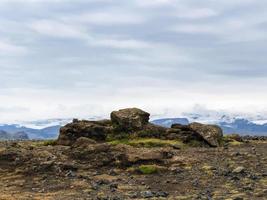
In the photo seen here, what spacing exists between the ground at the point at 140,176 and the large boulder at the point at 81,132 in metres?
11.4

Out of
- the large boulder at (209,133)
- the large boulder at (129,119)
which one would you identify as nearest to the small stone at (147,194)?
the large boulder at (209,133)

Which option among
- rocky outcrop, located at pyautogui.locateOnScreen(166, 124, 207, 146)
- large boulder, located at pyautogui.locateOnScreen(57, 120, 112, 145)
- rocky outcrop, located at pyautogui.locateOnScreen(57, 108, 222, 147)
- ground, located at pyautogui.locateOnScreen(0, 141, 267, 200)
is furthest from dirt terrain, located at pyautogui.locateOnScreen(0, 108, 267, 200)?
large boulder, located at pyautogui.locateOnScreen(57, 120, 112, 145)

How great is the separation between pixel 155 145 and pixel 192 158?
12318 mm

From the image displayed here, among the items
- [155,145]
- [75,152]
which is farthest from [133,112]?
[75,152]

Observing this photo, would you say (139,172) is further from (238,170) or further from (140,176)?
(238,170)

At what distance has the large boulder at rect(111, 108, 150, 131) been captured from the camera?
63469 mm

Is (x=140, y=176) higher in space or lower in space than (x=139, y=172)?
lower

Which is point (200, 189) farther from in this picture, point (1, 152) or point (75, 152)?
point (1, 152)

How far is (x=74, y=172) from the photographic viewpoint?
43.3 m

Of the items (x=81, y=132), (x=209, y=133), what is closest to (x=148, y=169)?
(x=209, y=133)

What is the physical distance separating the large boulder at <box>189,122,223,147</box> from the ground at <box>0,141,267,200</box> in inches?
296

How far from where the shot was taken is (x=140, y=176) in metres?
41.2

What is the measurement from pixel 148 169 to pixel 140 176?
1.47 m

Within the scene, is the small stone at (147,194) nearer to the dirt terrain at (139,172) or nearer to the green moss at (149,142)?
the dirt terrain at (139,172)
